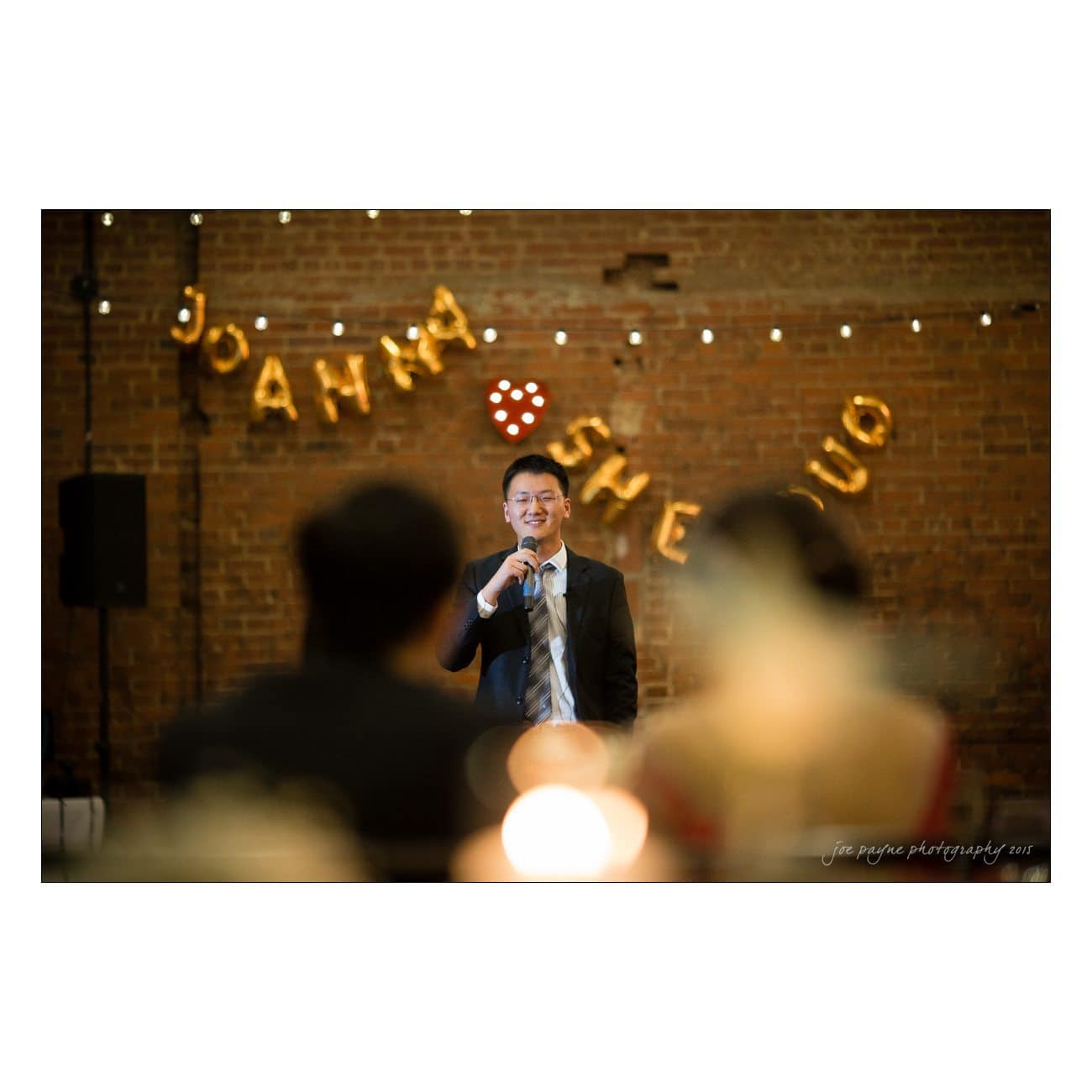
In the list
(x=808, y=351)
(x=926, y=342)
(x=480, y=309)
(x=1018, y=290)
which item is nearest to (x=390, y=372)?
(x=480, y=309)

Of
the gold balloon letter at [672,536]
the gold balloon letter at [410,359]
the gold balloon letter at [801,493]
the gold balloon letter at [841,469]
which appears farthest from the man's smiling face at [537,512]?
the gold balloon letter at [841,469]

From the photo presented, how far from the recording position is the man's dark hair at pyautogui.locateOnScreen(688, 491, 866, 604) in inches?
213

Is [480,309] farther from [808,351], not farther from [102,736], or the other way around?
[102,736]

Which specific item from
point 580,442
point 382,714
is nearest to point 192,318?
point 580,442

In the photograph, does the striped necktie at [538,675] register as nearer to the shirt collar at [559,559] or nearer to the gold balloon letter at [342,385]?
the shirt collar at [559,559]

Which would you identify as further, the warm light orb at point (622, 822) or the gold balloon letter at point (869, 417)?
the gold balloon letter at point (869, 417)

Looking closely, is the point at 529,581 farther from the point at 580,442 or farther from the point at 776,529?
the point at 776,529

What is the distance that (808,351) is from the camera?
545 cm

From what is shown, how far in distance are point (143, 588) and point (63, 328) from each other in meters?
0.98

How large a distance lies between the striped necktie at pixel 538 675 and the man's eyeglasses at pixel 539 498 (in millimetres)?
393

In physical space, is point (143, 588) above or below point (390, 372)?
A: below

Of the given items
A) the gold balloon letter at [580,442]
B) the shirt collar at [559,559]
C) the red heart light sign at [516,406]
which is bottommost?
the shirt collar at [559,559]

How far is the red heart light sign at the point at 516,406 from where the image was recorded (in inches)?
212

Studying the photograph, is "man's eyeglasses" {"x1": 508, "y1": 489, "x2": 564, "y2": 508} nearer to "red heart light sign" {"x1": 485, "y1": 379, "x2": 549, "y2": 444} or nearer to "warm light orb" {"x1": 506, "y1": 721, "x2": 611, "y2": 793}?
"red heart light sign" {"x1": 485, "y1": 379, "x2": 549, "y2": 444}
